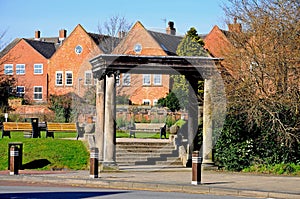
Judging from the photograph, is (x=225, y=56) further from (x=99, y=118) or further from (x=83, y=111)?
(x=83, y=111)

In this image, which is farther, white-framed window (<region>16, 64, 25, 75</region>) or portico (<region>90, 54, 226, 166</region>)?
white-framed window (<region>16, 64, 25, 75</region>)

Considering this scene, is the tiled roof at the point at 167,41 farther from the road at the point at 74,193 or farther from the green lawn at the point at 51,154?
the road at the point at 74,193

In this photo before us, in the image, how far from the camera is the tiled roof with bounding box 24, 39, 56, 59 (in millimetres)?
70500

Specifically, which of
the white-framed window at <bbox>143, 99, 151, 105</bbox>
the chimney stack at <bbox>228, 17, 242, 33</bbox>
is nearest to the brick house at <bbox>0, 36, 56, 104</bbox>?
the white-framed window at <bbox>143, 99, 151, 105</bbox>

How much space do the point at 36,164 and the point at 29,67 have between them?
154 ft

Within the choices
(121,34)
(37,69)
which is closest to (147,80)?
(121,34)

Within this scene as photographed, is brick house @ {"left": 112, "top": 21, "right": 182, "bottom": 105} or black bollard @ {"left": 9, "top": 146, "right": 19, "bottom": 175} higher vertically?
brick house @ {"left": 112, "top": 21, "right": 182, "bottom": 105}

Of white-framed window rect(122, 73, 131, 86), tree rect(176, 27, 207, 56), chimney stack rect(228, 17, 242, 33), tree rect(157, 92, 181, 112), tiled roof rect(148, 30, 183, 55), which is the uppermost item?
tiled roof rect(148, 30, 183, 55)

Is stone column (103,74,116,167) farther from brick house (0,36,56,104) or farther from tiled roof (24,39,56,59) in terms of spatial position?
tiled roof (24,39,56,59)

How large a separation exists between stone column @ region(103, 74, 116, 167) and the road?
4608 millimetres

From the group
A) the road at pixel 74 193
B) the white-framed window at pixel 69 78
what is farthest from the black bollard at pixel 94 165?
the white-framed window at pixel 69 78

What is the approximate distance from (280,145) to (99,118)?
6.95 metres

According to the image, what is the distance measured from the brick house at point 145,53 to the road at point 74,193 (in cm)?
3782

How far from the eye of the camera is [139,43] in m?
60.6
